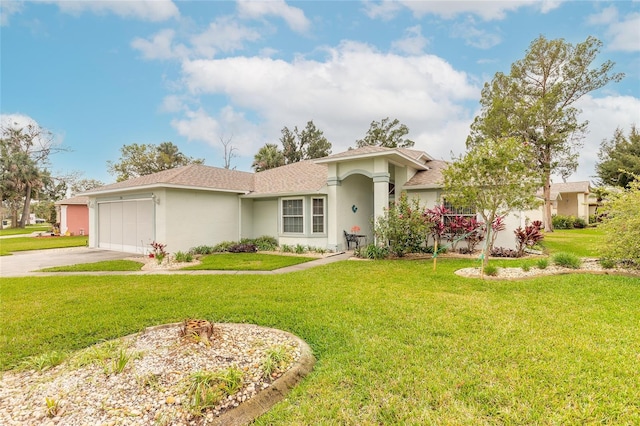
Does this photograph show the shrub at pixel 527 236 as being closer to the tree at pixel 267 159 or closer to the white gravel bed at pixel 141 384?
the white gravel bed at pixel 141 384

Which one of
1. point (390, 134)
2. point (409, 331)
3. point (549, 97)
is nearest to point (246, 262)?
point (409, 331)

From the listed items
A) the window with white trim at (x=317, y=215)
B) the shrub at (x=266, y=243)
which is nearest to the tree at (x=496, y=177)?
the window with white trim at (x=317, y=215)

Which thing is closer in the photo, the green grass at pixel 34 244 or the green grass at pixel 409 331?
the green grass at pixel 409 331

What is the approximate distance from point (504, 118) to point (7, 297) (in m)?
29.1

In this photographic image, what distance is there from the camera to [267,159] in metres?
33.9

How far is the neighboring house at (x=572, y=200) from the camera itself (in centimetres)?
3294

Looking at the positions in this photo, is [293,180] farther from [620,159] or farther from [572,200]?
[572,200]

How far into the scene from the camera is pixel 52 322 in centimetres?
512

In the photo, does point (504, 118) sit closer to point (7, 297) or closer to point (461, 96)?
point (461, 96)

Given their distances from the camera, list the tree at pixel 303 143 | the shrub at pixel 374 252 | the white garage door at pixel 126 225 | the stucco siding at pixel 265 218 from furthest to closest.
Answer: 1. the tree at pixel 303 143
2. the stucco siding at pixel 265 218
3. the white garage door at pixel 126 225
4. the shrub at pixel 374 252

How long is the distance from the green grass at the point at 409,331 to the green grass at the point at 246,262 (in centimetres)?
156

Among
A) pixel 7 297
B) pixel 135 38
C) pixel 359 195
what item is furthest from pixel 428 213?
pixel 135 38

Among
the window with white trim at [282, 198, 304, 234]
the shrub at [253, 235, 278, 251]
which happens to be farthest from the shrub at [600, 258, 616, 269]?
the shrub at [253, 235, 278, 251]

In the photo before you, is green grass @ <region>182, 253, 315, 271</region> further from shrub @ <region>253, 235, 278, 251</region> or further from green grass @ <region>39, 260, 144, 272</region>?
green grass @ <region>39, 260, 144, 272</region>
